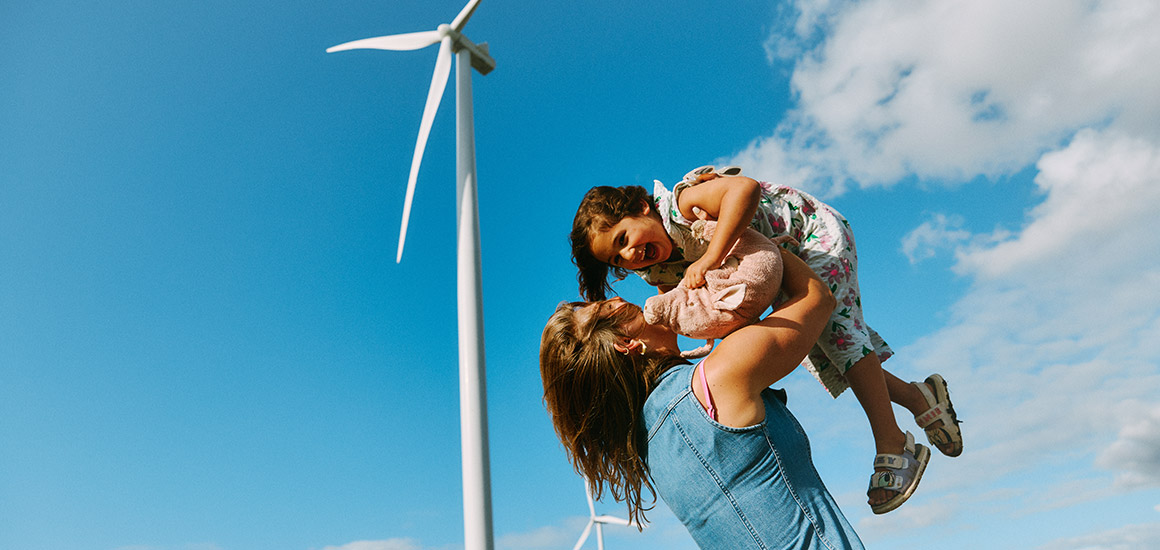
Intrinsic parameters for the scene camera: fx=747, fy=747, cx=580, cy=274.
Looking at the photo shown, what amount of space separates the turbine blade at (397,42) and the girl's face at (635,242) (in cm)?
345

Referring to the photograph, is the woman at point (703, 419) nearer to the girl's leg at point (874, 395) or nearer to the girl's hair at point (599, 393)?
the girl's hair at point (599, 393)

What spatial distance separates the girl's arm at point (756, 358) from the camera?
2451 millimetres

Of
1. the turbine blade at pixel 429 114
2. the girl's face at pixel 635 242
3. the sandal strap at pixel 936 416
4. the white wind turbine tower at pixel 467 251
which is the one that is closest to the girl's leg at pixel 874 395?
the sandal strap at pixel 936 416

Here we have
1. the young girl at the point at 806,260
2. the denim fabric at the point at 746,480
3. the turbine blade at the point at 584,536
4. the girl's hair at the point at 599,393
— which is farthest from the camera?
the turbine blade at the point at 584,536

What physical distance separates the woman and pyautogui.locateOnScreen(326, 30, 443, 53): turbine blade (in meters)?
4.57

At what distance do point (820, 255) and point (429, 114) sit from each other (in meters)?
4.28

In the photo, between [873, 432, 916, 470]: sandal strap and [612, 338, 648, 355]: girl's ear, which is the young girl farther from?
[612, 338, 648, 355]: girl's ear

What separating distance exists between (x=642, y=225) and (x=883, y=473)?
1.63 metres

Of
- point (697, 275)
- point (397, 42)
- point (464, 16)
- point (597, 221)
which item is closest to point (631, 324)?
point (697, 275)

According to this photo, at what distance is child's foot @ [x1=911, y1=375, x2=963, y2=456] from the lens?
386 centimetres

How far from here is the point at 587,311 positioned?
2.91 m

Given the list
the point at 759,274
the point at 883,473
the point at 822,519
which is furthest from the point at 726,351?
the point at 883,473

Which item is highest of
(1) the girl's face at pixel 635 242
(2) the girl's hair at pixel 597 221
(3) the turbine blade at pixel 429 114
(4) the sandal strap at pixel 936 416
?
(3) the turbine blade at pixel 429 114

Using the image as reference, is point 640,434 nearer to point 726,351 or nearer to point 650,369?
point 650,369
